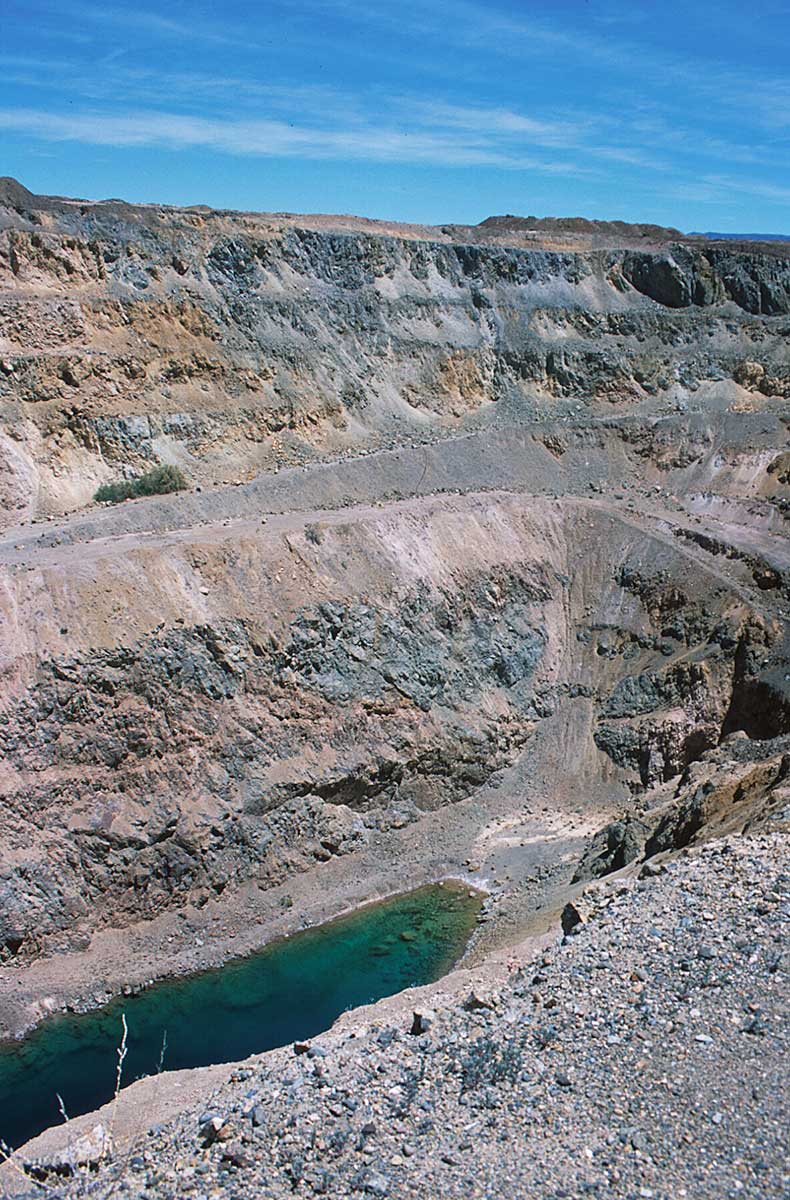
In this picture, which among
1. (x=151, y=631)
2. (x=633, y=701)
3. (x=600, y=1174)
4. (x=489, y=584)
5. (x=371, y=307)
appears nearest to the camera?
(x=600, y=1174)

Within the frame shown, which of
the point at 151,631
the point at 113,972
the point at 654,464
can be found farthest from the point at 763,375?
the point at 113,972

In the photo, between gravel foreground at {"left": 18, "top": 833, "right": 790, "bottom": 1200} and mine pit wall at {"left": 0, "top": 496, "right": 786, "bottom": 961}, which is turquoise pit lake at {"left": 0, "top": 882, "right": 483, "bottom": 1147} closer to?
mine pit wall at {"left": 0, "top": 496, "right": 786, "bottom": 961}

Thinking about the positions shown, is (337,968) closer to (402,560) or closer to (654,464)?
(402,560)

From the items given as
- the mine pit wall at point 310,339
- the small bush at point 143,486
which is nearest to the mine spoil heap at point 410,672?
the mine pit wall at point 310,339

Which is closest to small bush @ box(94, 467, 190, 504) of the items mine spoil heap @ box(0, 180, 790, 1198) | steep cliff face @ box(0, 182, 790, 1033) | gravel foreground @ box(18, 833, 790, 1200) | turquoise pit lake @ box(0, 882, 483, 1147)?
mine spoil heap @ box(0, 180, 790, 1198)

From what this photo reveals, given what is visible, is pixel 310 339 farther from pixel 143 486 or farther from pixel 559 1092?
pixel 559 1092

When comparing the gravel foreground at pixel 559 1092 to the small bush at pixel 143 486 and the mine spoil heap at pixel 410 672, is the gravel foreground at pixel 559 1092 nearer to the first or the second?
the mine spoil heap at pixel 410 672
